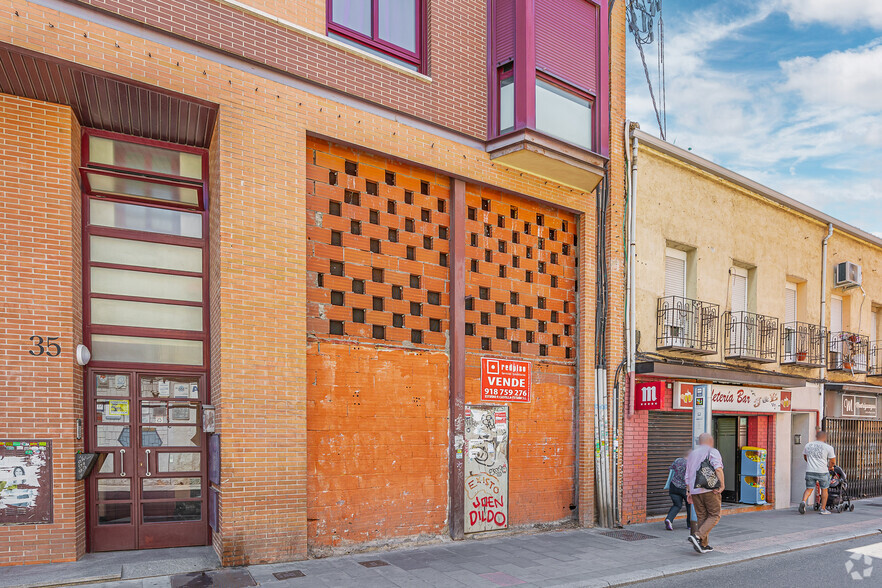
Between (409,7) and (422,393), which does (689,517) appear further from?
(409,7)

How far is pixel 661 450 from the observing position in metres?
13.1

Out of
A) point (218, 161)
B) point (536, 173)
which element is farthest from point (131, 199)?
point (536, 173)

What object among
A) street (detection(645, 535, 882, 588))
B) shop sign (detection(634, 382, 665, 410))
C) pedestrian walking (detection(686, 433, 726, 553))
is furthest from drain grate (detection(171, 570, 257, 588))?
shop sign (detection(634, 382, 665, 410))

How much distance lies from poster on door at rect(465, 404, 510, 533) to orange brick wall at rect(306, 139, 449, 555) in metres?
0.51

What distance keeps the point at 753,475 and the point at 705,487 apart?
662cm

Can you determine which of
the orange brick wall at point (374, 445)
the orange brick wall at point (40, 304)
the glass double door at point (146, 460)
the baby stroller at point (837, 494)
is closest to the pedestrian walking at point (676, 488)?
the orange brick wall at point (374, 445)

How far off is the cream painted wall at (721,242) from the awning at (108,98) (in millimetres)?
8488

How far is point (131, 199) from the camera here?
8500 mm

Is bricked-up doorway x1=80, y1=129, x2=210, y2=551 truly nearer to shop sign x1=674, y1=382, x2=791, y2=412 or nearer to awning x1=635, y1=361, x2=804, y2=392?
awning x1=635, y1=361, x2=804, y2=392

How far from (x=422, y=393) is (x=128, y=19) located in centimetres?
617

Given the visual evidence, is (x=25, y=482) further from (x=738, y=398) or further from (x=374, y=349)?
(x=738, y=398)

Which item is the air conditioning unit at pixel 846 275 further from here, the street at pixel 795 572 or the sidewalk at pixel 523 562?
the street at pixel 795 572

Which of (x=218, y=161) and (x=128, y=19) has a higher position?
(x=128, y=19)

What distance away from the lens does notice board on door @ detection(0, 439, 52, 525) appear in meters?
7.13
